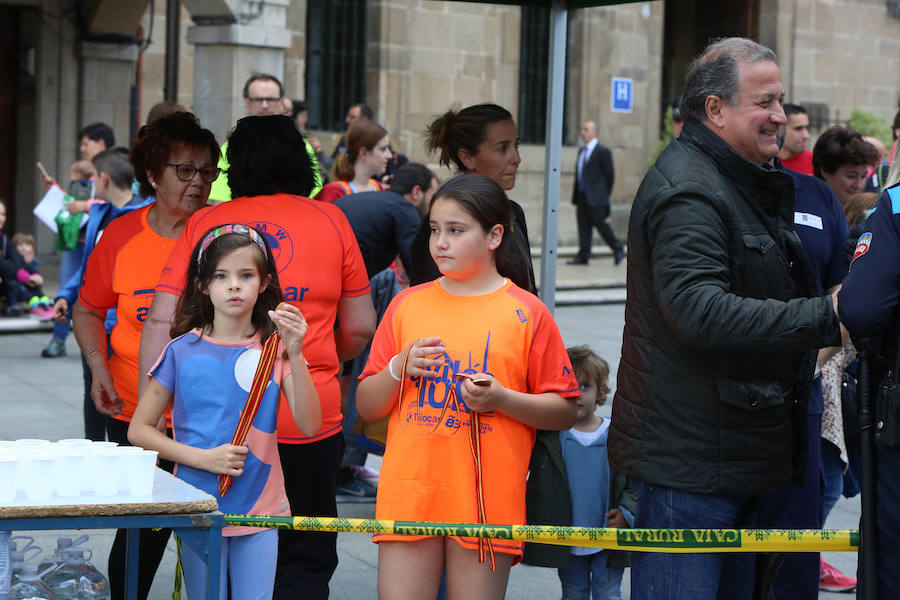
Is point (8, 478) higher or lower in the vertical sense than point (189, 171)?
lower

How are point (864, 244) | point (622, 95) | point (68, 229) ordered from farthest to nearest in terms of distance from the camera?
point (622, 95) → point (68, 229) → point (864, 244)

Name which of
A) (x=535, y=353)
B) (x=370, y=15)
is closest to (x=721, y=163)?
(x=535, y=353)

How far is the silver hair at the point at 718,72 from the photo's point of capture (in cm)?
335

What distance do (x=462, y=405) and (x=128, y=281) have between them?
1.42 meters

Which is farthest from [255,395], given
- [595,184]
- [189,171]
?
[595,184]

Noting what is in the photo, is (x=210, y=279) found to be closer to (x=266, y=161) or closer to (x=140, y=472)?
(x=266, y=161)

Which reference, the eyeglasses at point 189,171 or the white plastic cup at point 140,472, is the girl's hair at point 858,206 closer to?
the eyeglasses at point 189,171

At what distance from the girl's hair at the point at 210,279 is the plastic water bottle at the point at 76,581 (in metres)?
0.73

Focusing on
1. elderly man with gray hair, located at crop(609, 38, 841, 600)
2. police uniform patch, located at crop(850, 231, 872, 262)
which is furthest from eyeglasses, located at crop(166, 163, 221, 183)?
police uniform patch, located at crop(850, 231, 872, 262)

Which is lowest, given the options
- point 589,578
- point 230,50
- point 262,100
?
point 589,578

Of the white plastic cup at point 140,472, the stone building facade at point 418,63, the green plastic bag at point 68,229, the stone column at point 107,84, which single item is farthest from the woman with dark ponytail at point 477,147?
the stone column at point 107,84

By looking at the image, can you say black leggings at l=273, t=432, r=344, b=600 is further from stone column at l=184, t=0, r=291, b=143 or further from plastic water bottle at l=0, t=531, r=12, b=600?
stone column at l=184, t=0, r=291, b=143

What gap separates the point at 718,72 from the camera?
338cm

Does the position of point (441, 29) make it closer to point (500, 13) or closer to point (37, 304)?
point (500, 13)
